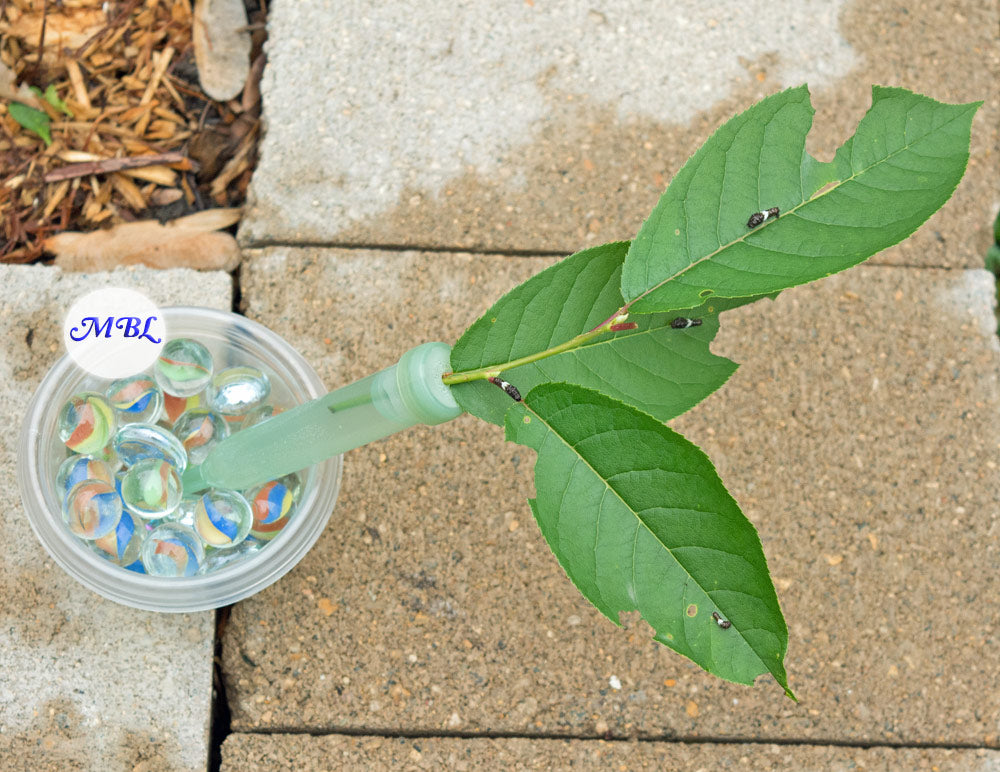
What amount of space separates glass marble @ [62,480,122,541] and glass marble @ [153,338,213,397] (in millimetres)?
153

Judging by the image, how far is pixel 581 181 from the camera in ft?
5.09

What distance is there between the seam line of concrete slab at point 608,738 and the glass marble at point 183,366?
0.53 m

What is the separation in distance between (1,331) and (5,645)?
0.47 m

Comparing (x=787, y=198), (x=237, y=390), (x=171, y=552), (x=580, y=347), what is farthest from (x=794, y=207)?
(x=171, y=552)

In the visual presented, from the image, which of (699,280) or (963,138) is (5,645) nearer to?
(699,280)

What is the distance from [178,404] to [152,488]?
0.20m

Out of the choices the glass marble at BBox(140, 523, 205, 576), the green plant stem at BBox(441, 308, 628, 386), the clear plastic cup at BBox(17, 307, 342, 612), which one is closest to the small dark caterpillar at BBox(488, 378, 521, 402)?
the green plant stem at BBox(441, 308, 628, 386)

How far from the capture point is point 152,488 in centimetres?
105

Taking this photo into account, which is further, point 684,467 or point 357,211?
point 357,211

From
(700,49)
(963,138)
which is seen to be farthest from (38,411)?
(700,49)

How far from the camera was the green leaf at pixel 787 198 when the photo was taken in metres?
0.71

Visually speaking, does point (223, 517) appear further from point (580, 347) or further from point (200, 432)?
point (580, 347)

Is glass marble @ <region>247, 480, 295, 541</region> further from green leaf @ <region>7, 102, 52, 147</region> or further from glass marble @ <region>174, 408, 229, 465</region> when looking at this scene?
green leaf @ <region>7, 102, 52, 147</region>

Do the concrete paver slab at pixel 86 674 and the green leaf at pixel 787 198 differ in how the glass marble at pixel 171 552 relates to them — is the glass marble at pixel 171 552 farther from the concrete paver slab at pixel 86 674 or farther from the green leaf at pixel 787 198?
the green leaf at pixel 787 198
